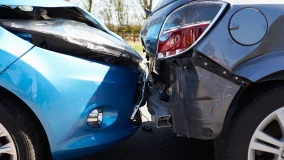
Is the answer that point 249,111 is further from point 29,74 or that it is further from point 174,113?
point 29,74

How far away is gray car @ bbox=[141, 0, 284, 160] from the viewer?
180 centimetres

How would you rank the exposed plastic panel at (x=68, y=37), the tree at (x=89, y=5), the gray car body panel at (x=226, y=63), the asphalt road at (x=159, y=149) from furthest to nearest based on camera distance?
1. the tree at (x=89, y=5)
2. the asphalt road at (x=159, y=149)
3. the exposed plastic panel at (x=68, y=37)
4. the gray car body panel at (x=226, y=63)

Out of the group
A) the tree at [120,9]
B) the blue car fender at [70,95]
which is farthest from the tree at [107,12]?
the blue car fender at [70,95]

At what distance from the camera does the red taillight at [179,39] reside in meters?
1.84

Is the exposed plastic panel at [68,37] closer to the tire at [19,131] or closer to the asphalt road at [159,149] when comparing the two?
the tire at [19,131]

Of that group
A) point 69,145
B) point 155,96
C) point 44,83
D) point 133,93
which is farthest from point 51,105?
point 155,96

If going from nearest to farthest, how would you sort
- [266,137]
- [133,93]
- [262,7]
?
[262,7], [266,137], [133,93]

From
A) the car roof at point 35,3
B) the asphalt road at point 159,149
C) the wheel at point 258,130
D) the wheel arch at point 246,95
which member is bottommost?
the asphalt road at point 159,149

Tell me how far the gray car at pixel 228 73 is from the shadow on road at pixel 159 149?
0.73 metres

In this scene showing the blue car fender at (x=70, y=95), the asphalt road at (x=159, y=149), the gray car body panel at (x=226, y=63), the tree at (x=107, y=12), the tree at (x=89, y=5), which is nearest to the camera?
the gray car body panel at (x=226, y=63)

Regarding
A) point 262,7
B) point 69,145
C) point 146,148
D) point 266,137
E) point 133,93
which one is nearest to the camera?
point 262,7

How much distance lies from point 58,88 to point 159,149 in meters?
1.29

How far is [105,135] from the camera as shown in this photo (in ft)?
7.12

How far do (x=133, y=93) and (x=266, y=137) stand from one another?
0.94 meters
